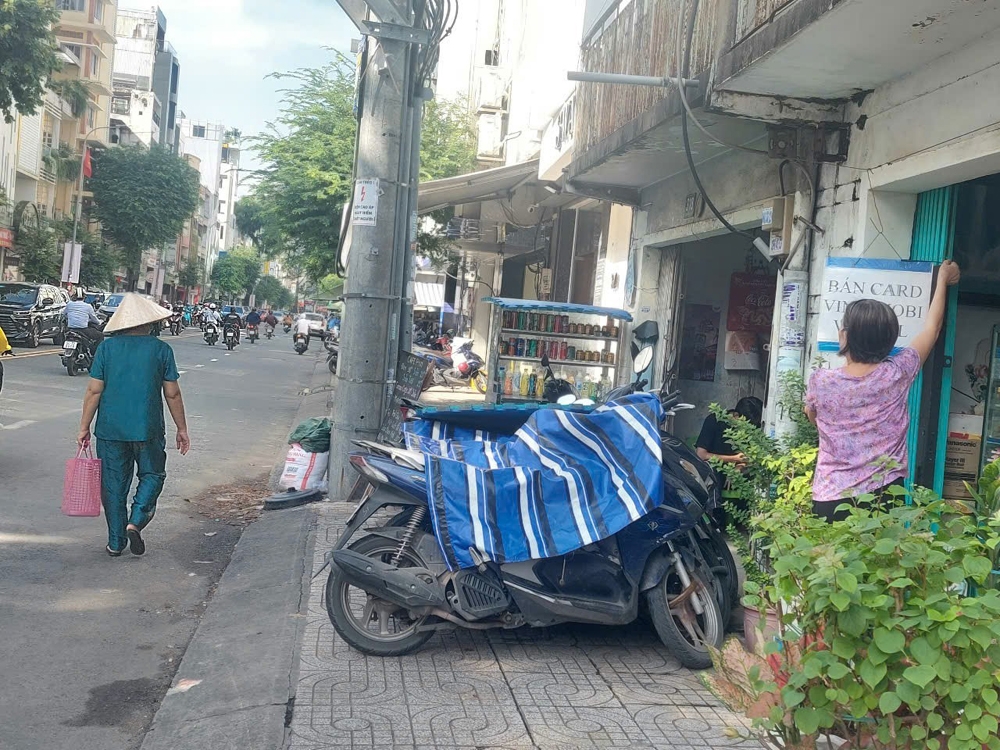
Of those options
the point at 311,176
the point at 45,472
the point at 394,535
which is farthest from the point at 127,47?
the point at 394,535

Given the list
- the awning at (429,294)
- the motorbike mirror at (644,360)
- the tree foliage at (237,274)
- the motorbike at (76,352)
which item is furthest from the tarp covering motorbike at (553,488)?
the tree foliage at (237,274)

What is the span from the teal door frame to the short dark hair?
5.39 ft

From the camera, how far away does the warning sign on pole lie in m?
8.16

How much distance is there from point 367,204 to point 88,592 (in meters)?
3.78

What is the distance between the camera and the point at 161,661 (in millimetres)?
4809

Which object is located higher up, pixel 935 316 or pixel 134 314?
pixel 935 316

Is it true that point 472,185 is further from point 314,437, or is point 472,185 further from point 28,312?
point 28,312

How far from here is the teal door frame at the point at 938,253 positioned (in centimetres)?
561

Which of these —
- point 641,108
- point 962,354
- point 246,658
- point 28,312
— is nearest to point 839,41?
point 962,354

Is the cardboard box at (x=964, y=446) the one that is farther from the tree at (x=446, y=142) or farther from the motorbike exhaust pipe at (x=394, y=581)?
the tree at (x=446, y=142)

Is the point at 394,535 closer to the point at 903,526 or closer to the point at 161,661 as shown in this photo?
the point at 161,661

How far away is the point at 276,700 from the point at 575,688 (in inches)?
50.2

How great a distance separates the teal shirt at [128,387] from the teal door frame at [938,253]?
459cm

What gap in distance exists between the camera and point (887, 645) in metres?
2.26
